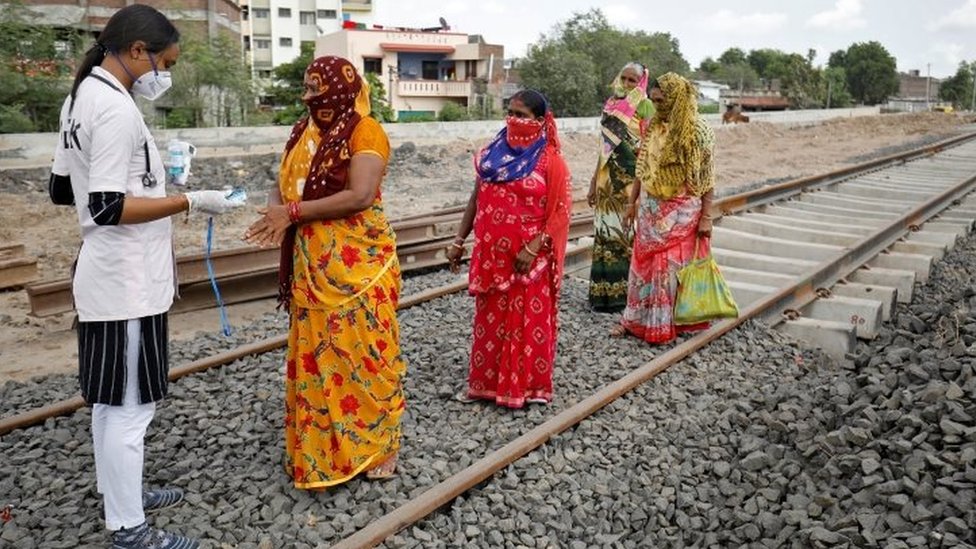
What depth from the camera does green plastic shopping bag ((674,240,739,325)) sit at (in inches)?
218

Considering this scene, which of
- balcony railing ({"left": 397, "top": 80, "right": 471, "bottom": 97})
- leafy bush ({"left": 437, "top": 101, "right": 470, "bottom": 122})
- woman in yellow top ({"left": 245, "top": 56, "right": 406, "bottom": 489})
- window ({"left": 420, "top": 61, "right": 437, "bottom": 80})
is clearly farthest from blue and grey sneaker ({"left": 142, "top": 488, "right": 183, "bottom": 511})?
window ({"left": 420, "top": 61, "right": 437, "bottom": 80})

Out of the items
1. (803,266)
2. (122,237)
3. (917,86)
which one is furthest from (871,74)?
(122,237)

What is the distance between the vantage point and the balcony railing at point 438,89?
45656mm

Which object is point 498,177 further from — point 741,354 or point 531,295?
point 741,354

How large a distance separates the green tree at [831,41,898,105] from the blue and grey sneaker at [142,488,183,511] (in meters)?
93.3

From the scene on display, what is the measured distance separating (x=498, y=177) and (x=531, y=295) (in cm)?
69

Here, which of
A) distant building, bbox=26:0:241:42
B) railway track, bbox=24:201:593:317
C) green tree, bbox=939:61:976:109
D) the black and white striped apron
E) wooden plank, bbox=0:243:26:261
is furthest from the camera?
green tree, bbox=939:61:976:109

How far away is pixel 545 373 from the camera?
463 cm

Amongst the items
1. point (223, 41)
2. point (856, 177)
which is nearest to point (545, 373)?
point (856, 177)

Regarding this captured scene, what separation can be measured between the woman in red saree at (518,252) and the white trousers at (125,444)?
6.51 ft

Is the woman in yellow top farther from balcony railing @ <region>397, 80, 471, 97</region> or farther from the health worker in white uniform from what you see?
balcony railing @ <region>397, 80, 471, 97</region>

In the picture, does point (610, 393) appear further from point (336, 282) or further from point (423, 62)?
point (423, 62)

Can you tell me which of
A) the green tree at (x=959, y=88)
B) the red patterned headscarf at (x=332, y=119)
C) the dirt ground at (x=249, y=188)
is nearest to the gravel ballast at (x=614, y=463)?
the red patterned headscarf at (x=332, y=119)

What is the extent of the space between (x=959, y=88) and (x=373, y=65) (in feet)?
261
